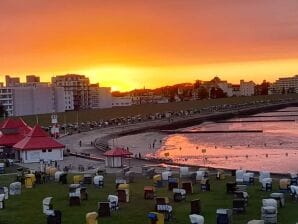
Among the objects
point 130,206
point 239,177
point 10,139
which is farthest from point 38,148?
point 130,206

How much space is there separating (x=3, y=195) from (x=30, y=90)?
13607cm

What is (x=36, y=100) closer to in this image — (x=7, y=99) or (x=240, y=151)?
(x=7, y=99)

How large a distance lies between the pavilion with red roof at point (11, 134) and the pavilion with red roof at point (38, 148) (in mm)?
3719

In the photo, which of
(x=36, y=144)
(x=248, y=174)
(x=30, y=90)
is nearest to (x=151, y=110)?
(x=30, y=90)

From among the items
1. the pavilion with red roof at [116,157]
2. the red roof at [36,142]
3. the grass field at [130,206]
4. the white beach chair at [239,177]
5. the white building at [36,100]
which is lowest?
the grass field at [130,206]

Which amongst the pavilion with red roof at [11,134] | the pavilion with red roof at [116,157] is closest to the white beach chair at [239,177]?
the pavilion with red roof at [116,157]

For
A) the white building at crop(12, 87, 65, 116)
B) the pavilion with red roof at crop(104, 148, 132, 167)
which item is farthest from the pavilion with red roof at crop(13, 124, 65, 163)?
the white building at crop(12, 87, 65, 116)

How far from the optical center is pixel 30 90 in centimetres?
16288

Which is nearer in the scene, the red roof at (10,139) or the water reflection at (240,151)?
the water reflection at (240,151)

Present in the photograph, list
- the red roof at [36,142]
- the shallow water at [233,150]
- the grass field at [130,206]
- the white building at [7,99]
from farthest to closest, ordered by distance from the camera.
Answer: the white building at [7,99]
the shallow water at [233,150]
the red roof at [36,142]
the grass field at [130,206]

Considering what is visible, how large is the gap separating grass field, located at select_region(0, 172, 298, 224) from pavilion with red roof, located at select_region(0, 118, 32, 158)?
70.2 feet

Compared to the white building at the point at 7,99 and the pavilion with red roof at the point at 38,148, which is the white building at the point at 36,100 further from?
the pavilion with red roof at the point at 38,148

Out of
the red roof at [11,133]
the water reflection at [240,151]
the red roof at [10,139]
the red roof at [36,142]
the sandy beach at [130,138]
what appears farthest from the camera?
the sandy beach at [130,138]

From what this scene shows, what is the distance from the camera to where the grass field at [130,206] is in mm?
24672
